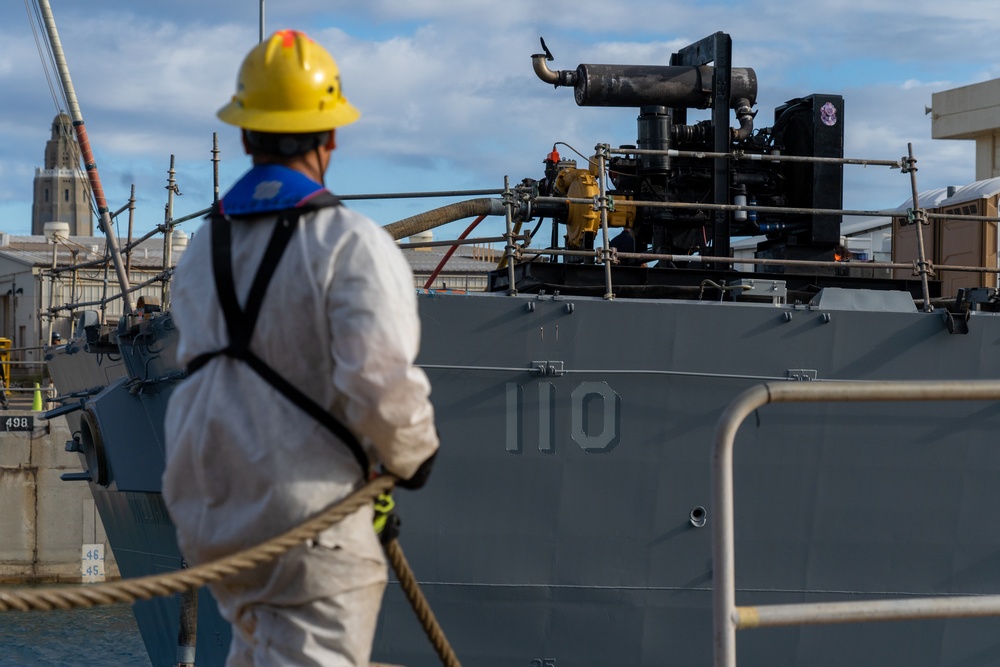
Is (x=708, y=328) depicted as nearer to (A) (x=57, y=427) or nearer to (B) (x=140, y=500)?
(B) (x=140, y=500)

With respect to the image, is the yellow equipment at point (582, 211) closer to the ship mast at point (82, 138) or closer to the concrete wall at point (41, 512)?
the ship mast at point (82, 138)

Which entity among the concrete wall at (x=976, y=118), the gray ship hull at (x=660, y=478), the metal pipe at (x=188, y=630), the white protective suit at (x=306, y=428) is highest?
the concrete wall at (x=976, y=118)

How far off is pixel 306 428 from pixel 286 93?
80 centimetres

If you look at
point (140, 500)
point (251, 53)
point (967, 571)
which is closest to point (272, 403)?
point (251, 53)

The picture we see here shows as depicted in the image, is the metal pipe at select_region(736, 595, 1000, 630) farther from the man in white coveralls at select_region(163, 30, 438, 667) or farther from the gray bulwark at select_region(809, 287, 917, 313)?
the gray bulwark at select_region(809, 287, 917, 313)

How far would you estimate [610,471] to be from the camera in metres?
7.96

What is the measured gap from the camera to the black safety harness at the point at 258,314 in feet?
8.53

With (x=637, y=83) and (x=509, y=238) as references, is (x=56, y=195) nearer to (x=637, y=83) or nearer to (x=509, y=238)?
(x=637, y=83)

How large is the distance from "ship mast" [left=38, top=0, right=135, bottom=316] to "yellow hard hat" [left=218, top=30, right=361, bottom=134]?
7717 millimetres

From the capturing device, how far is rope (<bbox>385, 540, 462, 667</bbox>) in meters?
3.00

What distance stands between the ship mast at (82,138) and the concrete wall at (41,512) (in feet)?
46.6

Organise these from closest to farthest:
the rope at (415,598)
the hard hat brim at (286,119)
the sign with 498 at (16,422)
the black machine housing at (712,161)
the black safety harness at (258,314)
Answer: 1. the black safety harness at (258,314)
2. the hard hat brim at (286,119)
3. the rope at (415,598)
4. the black machine housing at (712,161)
5. the sign with 498 at (16,422)

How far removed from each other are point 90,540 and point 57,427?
7.85 ft

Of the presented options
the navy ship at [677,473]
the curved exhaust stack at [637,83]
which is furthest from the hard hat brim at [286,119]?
the curved exhaust stack at [637,83]
